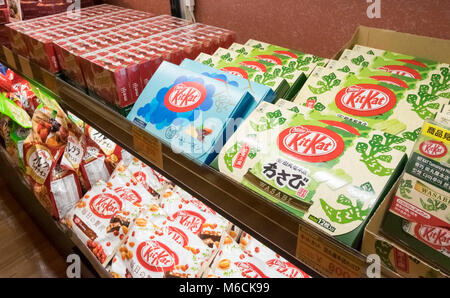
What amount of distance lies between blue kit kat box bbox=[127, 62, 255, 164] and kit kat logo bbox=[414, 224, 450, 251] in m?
0.47

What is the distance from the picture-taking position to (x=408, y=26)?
3.30 feet

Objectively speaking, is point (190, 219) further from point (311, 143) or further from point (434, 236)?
point (434, 236)

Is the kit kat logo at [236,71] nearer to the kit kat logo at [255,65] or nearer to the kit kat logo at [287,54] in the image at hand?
the kit kat logo at [255,65]

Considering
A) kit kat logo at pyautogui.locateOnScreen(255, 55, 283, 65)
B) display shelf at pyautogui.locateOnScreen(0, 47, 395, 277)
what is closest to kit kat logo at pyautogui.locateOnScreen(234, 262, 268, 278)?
display shelf at pyautogui.locateOnScreen(0, 47, 395, 277)

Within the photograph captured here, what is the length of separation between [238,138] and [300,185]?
208mm

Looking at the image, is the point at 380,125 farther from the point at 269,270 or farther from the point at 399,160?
the point at 269,270

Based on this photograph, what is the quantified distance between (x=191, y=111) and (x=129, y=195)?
2.71 feet

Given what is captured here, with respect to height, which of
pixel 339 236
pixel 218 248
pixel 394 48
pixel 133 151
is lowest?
pixel 218 248

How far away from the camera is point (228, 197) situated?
2.51 feet

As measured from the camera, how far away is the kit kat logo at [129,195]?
5.14 ft

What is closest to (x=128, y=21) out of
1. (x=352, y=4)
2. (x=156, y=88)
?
(x=156, y=88)

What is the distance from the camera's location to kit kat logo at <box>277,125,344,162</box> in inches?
29.1

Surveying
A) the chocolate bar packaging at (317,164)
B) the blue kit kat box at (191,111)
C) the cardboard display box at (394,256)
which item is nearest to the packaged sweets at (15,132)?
the blue kit kat box at (191,111)

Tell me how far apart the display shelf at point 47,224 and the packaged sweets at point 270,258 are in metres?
0.60
